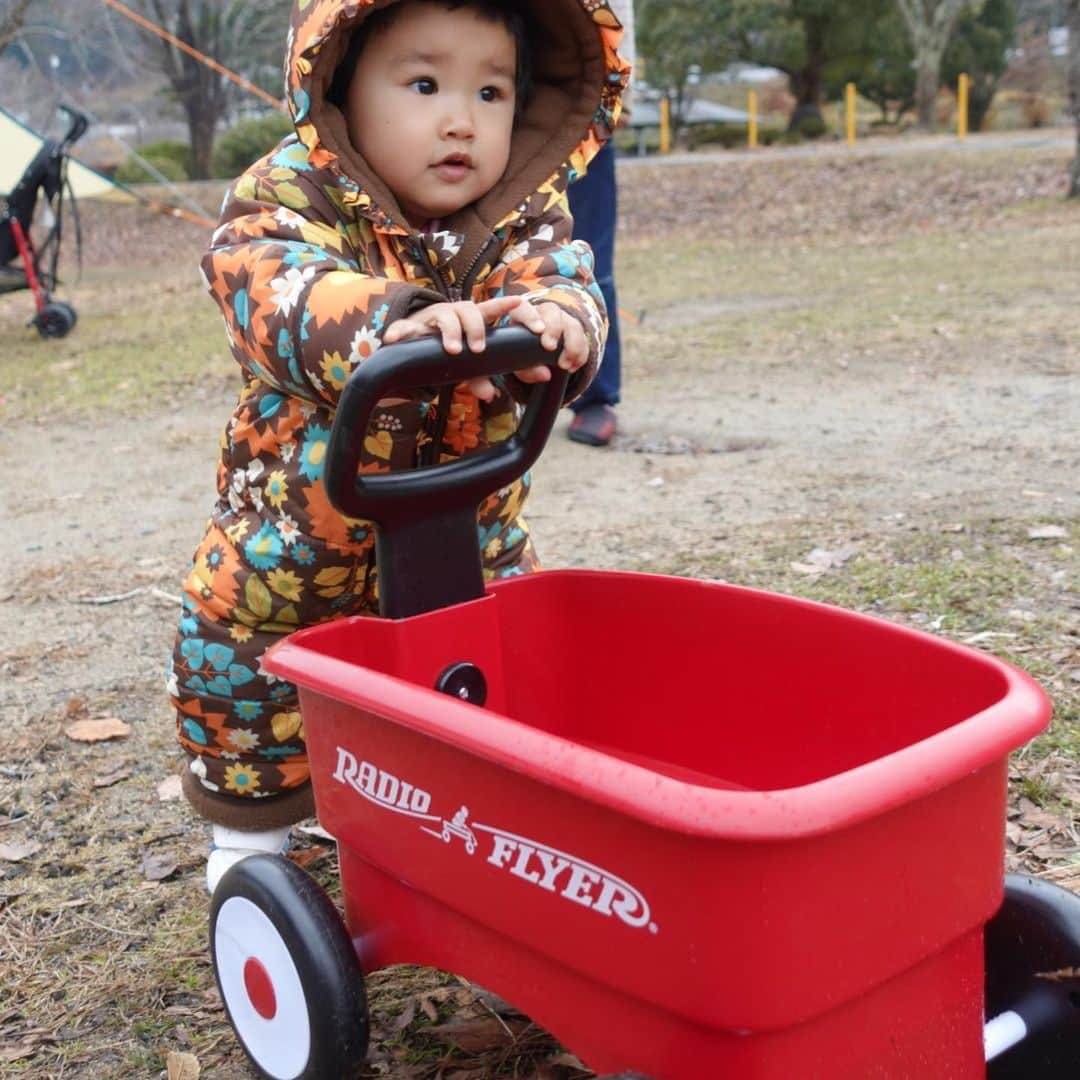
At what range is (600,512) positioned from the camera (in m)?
3.54

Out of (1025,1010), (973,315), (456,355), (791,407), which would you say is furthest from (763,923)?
(973,315)

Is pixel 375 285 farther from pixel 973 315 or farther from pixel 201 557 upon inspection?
pixel 973 315

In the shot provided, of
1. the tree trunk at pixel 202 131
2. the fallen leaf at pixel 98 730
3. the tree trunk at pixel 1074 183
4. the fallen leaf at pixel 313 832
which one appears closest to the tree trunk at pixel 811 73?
the tree trunk at pixel 202 131

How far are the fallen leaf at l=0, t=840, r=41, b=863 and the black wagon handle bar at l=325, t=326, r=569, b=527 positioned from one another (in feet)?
3.20

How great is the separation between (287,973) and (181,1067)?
247mm

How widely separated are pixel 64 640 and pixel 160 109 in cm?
2440

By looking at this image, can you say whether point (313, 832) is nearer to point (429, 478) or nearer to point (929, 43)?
point (429, 478)

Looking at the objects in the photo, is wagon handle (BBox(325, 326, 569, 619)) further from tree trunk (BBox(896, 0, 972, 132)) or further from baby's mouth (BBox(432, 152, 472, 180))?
tree trunk (BBox(896, 0, 972, 132))

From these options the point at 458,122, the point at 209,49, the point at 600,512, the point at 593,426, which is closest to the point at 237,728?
the point at 458,122

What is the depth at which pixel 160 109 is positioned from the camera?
25188 mm

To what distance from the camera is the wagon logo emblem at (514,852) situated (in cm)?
113

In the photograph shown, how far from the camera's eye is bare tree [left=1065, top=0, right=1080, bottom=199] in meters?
10.6

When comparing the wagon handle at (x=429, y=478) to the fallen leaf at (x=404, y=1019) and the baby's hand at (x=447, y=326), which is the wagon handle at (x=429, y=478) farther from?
the fallen leaf at (x=404, y=1019)

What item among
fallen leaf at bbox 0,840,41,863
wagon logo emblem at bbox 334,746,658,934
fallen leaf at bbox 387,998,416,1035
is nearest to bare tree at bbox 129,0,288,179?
fallen leaf at bbox 0,840,41,863
